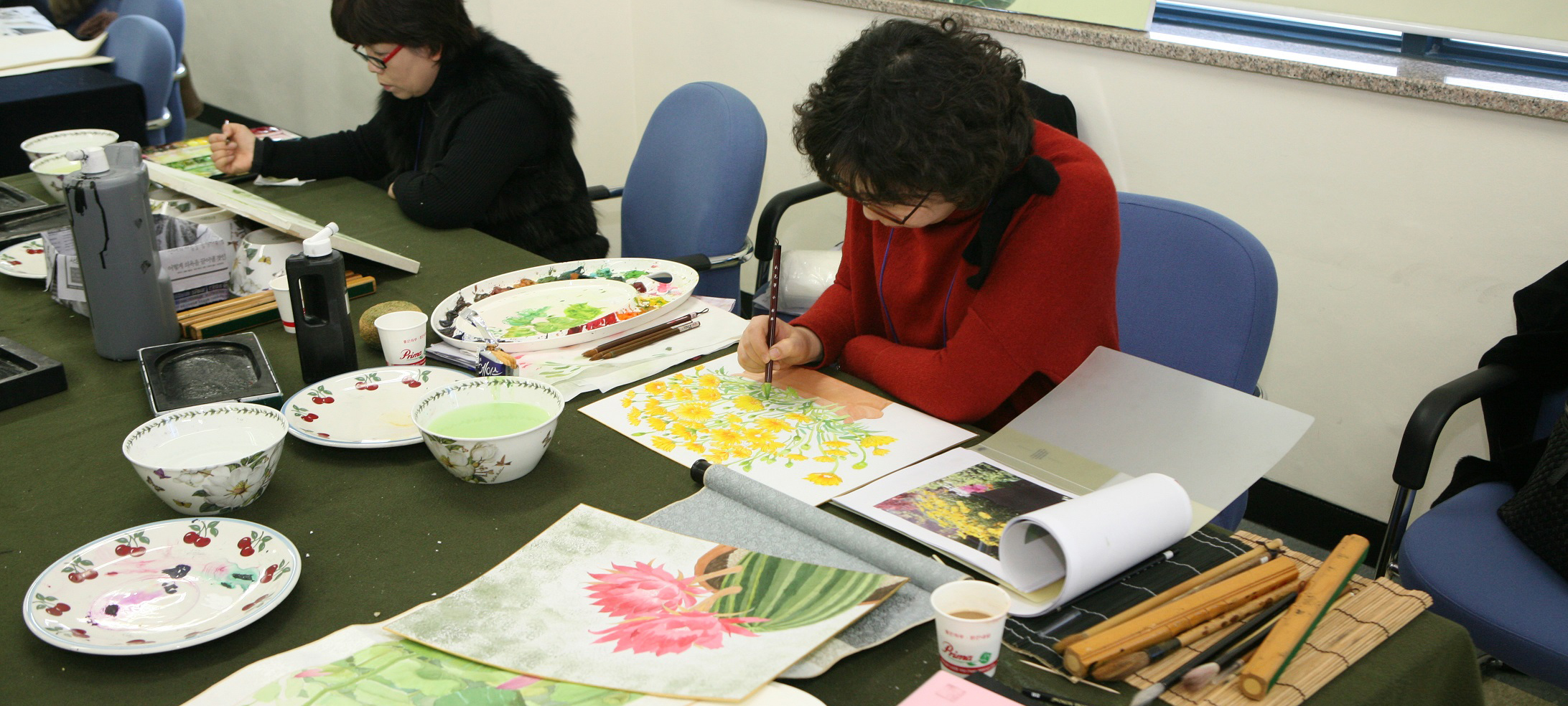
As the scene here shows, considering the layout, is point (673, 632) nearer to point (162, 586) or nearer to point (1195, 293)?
point (162, 586)

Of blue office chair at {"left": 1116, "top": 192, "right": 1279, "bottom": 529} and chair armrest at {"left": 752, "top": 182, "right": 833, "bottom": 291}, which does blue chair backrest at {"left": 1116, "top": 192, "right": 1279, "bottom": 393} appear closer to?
blue office chair at {"left": 1116, "top": 192, "right": 1279, "bottom": 529}

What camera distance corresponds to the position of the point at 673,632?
0.80 metres

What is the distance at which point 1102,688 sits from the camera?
775 millimetres

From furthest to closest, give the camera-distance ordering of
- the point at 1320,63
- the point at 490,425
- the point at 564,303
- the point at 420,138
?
the point at 420,138, the point at 1320,63, the point at 564,303, the point at 490,425

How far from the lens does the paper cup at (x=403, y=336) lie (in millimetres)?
1295

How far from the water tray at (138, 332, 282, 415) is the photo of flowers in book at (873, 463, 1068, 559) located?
754 millimetres

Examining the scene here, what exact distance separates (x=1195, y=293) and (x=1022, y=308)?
35 centimetres

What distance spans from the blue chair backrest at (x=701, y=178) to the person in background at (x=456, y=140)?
0.46 ft

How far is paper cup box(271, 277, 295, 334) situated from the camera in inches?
54.4

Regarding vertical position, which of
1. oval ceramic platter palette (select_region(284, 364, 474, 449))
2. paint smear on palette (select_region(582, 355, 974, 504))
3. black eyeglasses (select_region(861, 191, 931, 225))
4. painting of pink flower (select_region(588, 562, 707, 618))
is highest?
black eyeglasses (select_region(861, 191, 931, 225))

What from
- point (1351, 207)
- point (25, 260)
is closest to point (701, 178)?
point (25, 260)

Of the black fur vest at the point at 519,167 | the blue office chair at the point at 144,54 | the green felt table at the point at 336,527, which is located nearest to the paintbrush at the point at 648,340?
the green felt table at the point at 336,527

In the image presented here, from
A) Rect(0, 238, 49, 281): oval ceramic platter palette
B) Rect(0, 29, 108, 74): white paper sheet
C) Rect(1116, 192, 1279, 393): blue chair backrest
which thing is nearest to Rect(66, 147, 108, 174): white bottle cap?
Rect(0, 238, 49, 281): oval ceramic platter palette

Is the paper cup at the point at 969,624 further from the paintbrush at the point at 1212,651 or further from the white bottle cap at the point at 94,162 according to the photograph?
the white bottle cap at the point at 94,162
